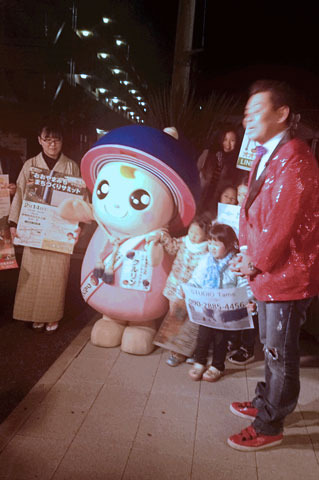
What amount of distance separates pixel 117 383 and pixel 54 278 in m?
1.21

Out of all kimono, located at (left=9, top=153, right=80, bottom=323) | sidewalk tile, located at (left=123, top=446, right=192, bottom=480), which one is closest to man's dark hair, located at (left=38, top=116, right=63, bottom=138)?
kimono, located at (left=9, top=153, right=80, bottom=323)

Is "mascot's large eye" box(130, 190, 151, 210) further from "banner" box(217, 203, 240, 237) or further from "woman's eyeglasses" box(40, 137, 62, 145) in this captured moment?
"woman's eyeglasses" box(40, 137, 62, 145)

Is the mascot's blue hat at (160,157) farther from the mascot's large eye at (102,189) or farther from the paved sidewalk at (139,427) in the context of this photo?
the paved sidewalk at (139,427)

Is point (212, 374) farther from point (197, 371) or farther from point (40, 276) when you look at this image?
point (40, 276)

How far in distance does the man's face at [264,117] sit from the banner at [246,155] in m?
0.89

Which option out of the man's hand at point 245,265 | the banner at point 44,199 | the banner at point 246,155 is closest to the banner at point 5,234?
the banner at point 44,199

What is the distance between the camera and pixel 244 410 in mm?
2789

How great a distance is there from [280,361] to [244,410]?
0.63m

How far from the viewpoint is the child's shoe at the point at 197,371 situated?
321 cm

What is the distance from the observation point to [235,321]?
3146 millimetres

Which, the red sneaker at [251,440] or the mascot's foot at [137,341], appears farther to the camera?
the mascot's foot at [137,341]

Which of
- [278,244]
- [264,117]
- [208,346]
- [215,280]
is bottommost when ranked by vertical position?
[208,346]

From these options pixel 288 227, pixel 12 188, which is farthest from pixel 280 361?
pixel 12 188

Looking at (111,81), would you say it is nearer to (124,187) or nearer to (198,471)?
(124,187)
